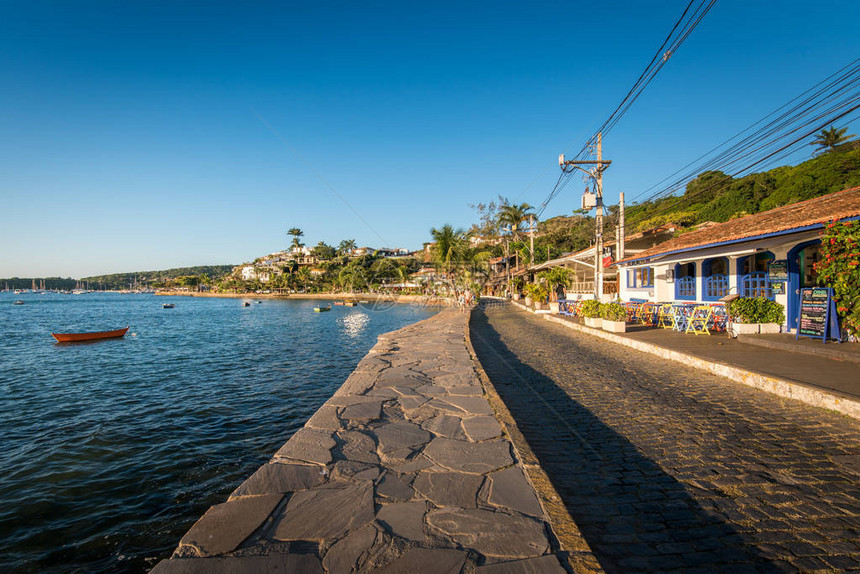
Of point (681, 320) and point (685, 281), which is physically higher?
point (685, 281)

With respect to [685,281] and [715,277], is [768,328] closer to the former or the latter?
[715,277]

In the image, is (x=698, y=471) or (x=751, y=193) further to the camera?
(x=751, y=193)

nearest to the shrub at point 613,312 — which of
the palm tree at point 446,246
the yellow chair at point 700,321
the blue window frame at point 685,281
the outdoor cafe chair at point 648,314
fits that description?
the yellow chair at point 700,321

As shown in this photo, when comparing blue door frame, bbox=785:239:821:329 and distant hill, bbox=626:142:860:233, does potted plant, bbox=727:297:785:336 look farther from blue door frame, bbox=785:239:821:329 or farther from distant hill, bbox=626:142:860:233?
Answer: distant hill, bbox=626:142:860:233

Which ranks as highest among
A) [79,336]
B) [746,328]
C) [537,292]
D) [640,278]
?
[640,278]

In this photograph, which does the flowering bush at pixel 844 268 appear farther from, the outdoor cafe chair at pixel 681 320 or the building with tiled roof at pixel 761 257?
the outdoor cafe chair at pixel 681 320

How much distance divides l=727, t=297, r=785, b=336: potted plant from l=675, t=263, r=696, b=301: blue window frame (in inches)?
169

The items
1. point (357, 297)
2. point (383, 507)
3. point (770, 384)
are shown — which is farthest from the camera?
point (357, 297)

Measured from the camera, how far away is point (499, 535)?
2135 mm

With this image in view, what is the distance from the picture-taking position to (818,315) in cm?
852

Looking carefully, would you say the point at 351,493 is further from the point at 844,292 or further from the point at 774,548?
the point at 844,292

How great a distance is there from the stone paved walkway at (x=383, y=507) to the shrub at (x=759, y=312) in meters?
9.95

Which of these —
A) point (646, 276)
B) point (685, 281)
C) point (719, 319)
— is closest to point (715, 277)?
point (685, 281)

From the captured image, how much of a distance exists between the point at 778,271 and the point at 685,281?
4.64 m
